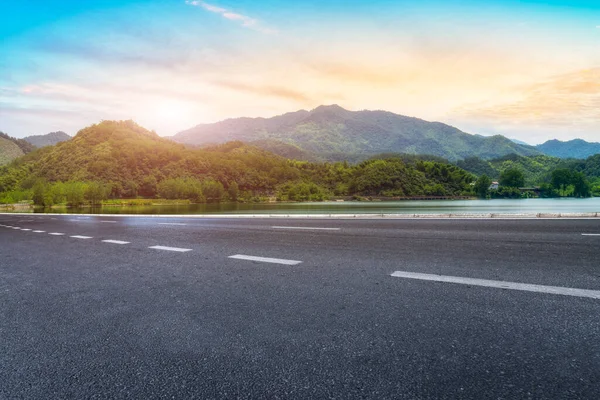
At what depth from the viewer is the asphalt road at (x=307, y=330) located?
5.75 ft

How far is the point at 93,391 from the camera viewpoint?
1782mm

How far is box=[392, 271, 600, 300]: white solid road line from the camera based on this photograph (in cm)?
305

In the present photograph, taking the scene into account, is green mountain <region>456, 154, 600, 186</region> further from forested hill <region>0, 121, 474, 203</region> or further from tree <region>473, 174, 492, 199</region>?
forested hill <region>0, 121, 474, 203</region>

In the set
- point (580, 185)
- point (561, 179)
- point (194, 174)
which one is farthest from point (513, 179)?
point (194, 174)

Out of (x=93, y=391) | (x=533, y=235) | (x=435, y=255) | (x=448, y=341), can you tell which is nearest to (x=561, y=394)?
(x=448, y=341)

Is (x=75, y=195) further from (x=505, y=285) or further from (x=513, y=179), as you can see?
(x=513, y=179)

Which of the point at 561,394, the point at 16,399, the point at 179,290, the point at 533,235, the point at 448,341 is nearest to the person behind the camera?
the point at 561,394

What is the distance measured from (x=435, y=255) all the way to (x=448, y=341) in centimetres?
315

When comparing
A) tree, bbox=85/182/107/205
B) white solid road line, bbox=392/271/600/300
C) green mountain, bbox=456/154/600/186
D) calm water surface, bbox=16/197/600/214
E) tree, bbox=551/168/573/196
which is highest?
green mountain, bbox=456/154/600/186

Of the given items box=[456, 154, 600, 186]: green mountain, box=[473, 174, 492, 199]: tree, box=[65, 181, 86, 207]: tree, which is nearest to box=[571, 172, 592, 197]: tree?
box=[456, 154, 600, 186]: green mountain

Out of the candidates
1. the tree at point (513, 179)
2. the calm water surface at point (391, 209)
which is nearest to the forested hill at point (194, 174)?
the tree at point (513, 179)

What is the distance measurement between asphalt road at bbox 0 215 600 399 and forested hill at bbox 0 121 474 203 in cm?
11347

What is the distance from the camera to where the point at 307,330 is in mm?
2441

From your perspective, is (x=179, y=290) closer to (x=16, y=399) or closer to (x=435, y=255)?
(x=16, y=399)
